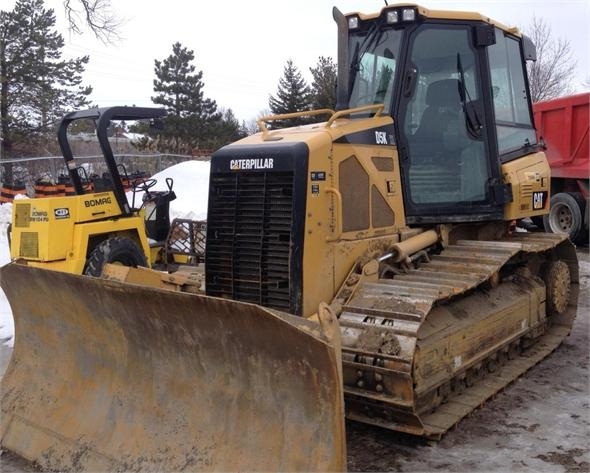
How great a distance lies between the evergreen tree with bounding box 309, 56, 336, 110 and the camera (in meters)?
29.3

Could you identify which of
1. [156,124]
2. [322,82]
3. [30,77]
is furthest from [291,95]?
[156,124]

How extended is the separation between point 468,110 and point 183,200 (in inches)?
473

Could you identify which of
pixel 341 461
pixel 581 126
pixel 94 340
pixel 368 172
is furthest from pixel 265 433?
pixel 581 126

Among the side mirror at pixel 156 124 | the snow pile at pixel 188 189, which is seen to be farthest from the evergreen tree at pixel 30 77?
the side mirror at pixel 156 124

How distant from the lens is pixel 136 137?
4000cm

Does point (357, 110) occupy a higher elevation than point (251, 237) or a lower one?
higher

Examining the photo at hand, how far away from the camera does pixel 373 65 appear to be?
5.36 meters

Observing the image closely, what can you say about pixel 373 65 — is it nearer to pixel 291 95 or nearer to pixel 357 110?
pixel 357 110

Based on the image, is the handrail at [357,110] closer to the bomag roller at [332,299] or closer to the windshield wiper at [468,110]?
the bomag roller at [332,299]

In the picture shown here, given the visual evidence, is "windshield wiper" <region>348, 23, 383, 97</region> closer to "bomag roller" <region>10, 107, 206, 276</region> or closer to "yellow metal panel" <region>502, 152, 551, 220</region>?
"yellow metal panel" <region>502, 152, 551, 220</region>

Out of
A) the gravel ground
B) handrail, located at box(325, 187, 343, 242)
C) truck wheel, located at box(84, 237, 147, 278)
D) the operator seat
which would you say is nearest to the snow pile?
truck wheel, located at box(84, 237, 147, 278)

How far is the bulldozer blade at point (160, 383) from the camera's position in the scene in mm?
3492

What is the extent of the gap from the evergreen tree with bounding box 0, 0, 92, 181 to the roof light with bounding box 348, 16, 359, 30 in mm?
20853

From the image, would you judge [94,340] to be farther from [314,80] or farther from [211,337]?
[314,80]
